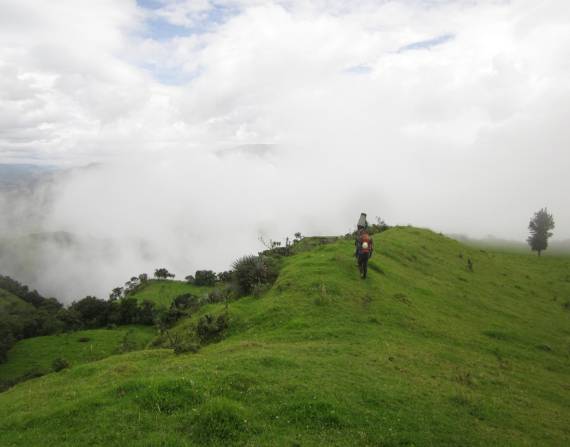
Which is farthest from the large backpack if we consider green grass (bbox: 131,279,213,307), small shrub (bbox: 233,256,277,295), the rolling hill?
the rolling hill

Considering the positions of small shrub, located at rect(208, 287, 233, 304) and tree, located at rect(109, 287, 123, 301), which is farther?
tree, located at rect(109, 287, 123, 301)

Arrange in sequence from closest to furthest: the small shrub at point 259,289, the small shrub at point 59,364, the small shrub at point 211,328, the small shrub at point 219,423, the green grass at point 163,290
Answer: the small shrub at point 219,423
the small shrub at point 59,364
the small shrub at point 211,328
the small shrub at point 259,289
the green grass at point 163,290

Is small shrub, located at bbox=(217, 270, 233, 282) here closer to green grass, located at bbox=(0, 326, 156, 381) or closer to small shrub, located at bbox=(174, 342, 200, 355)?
small shrub, located at bbox=(174, 342, 200, 355)

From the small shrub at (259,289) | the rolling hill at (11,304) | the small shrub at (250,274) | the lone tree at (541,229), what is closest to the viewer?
the small shrub at (259,289)

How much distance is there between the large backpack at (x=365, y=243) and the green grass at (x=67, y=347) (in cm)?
4728

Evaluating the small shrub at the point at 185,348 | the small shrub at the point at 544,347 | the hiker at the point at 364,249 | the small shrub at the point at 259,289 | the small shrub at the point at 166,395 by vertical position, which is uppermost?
the hiker at the point at 364,249

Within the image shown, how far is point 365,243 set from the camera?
88.4 feet

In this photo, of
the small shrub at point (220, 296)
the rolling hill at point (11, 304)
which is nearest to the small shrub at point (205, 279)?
the rolling hill at point (11, 304)

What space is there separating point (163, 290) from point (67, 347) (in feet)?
140

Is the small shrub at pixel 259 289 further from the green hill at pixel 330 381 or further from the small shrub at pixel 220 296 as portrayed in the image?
the small shrub at pixel 220 296

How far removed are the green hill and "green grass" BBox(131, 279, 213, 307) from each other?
80.6 meters

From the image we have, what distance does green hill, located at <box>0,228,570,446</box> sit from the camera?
11.0 m

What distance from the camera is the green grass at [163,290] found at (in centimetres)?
10462

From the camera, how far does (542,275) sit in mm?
58469
